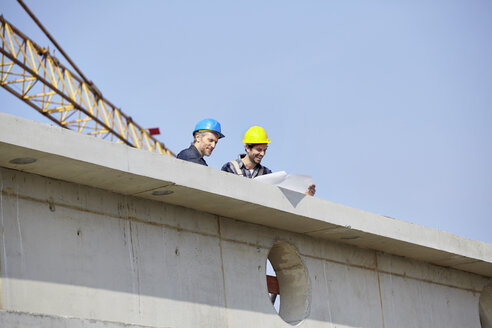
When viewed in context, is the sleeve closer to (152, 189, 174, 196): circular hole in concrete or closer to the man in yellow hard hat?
the man in yellow hard hat

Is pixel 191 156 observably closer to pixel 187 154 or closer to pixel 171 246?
pixel 187 154

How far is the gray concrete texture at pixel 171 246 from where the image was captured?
7473mm

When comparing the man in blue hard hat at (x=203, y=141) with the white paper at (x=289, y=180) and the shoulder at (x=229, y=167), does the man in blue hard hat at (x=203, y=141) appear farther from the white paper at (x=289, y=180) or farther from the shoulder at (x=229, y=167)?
the white paper at (x=289, y=180)

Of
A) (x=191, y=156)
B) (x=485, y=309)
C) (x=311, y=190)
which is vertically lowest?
(x=485, y=309)

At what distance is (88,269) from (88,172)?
0.92 m

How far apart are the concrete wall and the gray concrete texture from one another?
0.01 meters

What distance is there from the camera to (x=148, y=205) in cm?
880

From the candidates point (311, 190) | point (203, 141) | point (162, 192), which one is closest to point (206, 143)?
point (203, 141)

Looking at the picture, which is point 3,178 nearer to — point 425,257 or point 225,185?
→ point 225,185

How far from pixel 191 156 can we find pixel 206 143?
1.72 ft

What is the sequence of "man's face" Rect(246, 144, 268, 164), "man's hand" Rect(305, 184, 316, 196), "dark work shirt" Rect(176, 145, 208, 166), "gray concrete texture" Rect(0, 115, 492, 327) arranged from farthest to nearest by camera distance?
"man's face" Rect(246, 144, 268, 164)
"man's hand" Rect(305, 184, 316, 196)
"dark work shirt" Rect(176, 145, 208, 166)
"gray concrete texture" Rect(0, 115, 492, 327)

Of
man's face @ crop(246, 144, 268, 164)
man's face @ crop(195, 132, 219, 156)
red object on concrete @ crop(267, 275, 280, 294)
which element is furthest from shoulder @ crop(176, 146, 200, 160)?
red object on concrete @ crop(267, 275, 280, 294)

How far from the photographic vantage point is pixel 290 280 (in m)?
10.6

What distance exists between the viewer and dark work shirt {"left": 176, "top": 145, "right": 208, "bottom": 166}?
9484 mm
